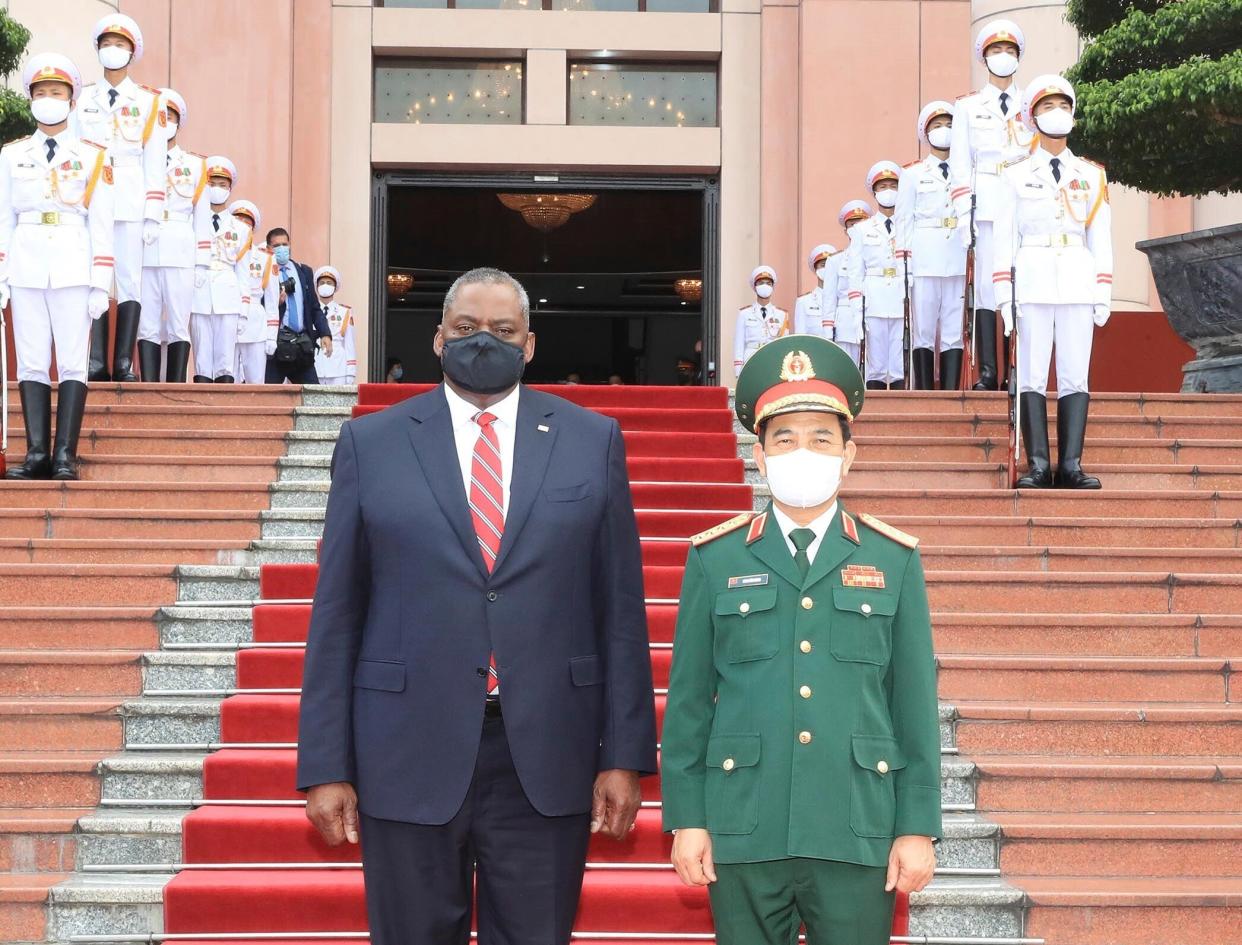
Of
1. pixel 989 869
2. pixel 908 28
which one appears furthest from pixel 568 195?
pixel 989 869

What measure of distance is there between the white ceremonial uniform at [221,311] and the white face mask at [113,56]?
7.07ft

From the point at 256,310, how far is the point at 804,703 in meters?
9.43

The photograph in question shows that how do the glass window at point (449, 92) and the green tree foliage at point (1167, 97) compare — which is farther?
the glass window at point (449, 92)

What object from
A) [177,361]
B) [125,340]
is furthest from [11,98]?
[125,340]

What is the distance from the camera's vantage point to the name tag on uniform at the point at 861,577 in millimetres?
2688

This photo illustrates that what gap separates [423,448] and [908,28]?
12.6 m

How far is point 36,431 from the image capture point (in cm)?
673

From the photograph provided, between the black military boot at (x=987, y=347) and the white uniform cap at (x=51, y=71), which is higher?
the white uniform cap at (x=51, y=71)

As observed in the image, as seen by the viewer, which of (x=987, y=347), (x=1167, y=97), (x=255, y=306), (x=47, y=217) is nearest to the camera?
(x=47, y=217)

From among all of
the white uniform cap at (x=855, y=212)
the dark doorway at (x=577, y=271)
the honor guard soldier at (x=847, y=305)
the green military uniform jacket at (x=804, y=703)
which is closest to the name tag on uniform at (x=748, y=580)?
the green military uniform jacket at (x=804, y=703)

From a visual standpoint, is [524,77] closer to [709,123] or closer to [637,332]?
[709,123]

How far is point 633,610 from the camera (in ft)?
9.19

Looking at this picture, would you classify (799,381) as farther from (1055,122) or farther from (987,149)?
(987,149)

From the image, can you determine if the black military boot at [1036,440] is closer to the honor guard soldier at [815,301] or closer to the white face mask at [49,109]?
the white face mask at [49,109]
